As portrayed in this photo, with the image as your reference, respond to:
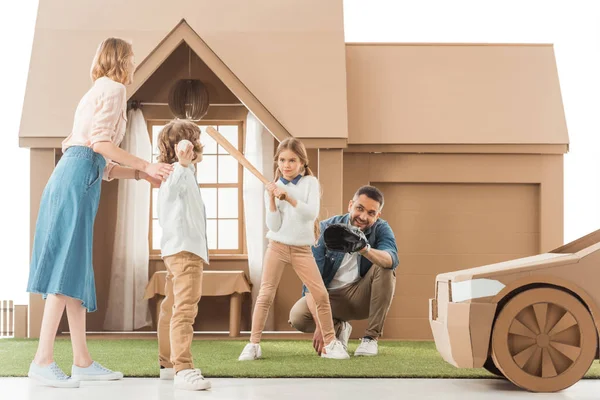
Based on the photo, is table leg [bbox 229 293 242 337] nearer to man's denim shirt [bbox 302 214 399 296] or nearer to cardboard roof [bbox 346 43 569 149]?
cardboard roof [bbox 346 43 569 149]

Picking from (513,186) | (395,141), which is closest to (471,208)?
(513,186)

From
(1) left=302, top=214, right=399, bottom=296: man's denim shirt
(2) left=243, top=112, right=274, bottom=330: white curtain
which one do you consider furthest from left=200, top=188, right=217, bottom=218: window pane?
(1) left=302, top=214, right=399, bottom=296: man's denim shirt

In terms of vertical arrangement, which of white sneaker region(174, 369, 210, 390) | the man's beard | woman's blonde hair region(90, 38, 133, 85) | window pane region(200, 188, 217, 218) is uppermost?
woman's blonde hair region(90, 38, 133, 85)

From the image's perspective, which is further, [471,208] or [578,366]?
[471,208]

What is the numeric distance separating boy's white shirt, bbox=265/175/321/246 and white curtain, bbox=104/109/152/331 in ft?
12.1

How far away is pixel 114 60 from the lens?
4.76 metres

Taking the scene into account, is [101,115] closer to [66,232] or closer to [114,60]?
[114,60]

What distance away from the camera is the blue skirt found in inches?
181

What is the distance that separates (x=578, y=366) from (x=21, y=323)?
19.1 feet

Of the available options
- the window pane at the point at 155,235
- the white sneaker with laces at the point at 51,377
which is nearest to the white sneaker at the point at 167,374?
the white sneaker with laces at the point at 51,377

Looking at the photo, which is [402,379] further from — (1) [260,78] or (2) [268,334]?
(1) [260,78]

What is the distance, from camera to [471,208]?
8.77m

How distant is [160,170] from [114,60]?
2.45ft

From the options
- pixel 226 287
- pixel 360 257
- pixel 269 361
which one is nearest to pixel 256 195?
pixel 226 287
